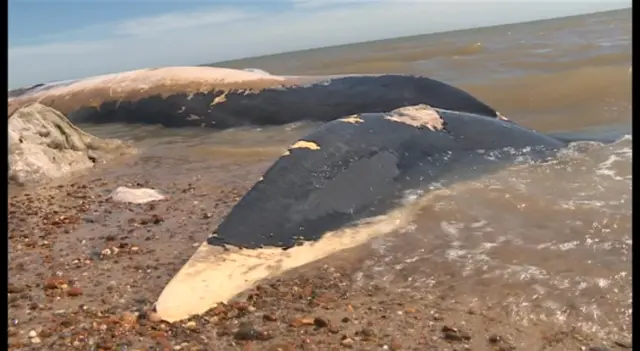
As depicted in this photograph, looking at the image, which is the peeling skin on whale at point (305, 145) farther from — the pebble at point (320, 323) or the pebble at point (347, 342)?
the pebble at point (347, 342)

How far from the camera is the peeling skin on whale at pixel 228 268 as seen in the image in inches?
127

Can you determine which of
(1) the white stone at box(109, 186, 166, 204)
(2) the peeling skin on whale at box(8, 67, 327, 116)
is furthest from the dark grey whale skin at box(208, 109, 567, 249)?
(2) the peeling skin on whale at box(8, 67, 327, 116)

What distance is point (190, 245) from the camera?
176 inches

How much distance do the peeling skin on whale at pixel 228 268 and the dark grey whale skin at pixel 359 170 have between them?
8 centimetres

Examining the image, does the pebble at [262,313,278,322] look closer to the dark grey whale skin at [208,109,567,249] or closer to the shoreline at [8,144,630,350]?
the shoreline at [8,144,630,350]

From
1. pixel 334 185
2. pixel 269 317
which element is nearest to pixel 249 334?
pixel 269 317

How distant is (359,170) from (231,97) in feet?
19.7

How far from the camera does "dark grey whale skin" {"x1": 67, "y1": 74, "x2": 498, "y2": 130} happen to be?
9031 mm

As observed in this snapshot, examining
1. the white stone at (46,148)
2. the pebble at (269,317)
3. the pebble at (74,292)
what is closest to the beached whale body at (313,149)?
the pebble at (269,317)

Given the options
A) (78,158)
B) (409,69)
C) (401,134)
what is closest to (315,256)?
(401,134)

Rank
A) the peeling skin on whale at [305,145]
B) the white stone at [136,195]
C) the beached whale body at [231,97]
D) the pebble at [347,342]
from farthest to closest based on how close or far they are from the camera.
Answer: the beached whale body at [231,97], the white stone at [136,195], the peeling skin on whale at [305,145], the pebble at [347,342]

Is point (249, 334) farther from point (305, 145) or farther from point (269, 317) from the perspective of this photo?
point (305, 145)

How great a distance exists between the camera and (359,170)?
204 inches

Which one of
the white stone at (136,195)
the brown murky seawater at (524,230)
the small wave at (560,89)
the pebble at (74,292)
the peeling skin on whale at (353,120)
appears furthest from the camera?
the small wave at (560,89)
